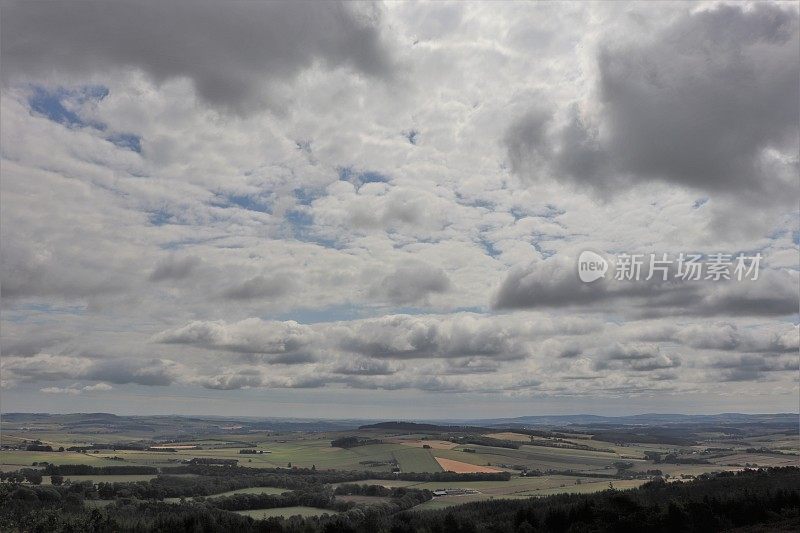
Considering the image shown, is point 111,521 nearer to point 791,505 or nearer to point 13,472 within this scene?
point 791,505

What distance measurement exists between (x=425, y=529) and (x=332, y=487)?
11381 centimetres

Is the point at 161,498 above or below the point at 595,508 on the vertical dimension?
below

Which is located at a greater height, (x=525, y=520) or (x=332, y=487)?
(x=525, y=520)

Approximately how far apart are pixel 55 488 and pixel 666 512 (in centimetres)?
15068

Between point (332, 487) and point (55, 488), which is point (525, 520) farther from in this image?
point (55, 488)

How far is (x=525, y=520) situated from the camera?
8494 centimetres

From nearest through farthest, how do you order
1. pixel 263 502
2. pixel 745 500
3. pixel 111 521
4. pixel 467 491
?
pixel 745 500, pixel 111 521, pixel 263 502, pixel 467 491

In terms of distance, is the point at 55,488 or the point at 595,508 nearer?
the point at 595,508

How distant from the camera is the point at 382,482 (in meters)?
196

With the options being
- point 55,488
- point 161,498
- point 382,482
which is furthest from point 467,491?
point 55,488

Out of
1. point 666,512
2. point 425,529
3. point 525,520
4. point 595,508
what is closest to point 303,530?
point 425,529

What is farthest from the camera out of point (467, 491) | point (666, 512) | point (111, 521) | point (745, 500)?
point (467, 491)

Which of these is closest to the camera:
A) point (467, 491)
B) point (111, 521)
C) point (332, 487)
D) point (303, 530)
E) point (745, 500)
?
point (745, 500)

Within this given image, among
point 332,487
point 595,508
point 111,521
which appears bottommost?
point 332,487
